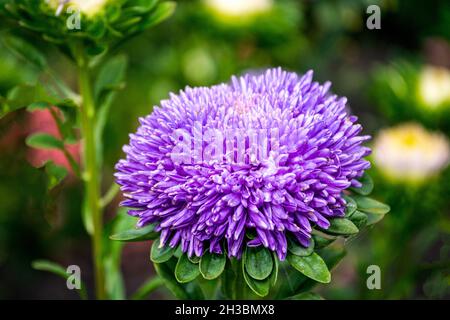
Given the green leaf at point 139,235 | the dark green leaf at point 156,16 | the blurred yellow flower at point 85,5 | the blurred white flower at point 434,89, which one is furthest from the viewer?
the blurred white flower at point 434,89

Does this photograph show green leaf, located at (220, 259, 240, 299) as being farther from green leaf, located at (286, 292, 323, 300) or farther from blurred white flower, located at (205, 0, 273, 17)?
blurred white flower, located at (205, 0, 273, 17)

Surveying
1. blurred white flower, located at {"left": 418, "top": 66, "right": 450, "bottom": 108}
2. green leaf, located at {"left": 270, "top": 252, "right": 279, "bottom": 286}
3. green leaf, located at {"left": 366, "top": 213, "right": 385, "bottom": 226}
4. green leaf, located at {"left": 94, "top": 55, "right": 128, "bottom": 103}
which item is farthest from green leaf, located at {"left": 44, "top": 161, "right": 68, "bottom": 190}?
blurred white flower, located at {"left": 418, "top": 66, "right": 450, "bottom": 108}

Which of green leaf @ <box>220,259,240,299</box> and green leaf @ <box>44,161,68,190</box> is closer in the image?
green leaf @ <box>220,259,240,299</box>

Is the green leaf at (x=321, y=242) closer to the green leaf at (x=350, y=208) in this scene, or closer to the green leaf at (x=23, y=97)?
the green leaf at (x=350, y=208)

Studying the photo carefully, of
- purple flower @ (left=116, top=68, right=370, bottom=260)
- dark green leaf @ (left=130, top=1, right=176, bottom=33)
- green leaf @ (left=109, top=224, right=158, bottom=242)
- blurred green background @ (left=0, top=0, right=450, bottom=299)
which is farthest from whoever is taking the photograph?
blurred green background @ (left=0, top=0, right=450, bottom=299)

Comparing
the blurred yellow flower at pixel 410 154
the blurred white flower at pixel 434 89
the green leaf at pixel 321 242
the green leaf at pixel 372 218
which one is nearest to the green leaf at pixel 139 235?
the green leaf at pixel 321 242
